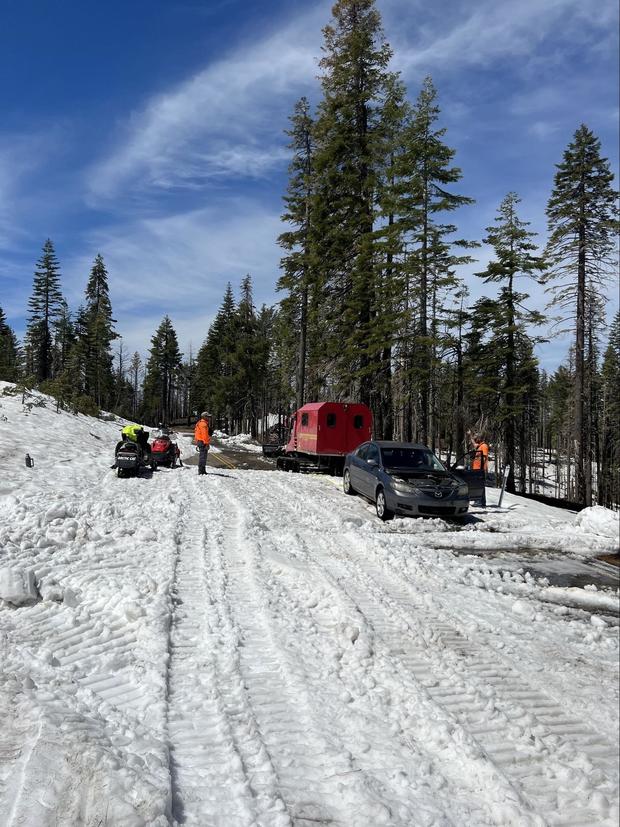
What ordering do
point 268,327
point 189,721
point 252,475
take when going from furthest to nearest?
point 268,327 < point 252,475 < point 189,721

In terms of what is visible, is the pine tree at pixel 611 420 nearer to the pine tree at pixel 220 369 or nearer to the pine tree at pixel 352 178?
the pine tree at pixel 352 178

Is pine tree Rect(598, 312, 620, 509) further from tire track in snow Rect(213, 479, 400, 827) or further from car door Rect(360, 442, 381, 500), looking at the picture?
tire track in snow Rect(213, 479, 400, 827)

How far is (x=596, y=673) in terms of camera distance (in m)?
3.38

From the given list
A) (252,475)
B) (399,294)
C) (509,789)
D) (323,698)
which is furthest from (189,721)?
(399,294)

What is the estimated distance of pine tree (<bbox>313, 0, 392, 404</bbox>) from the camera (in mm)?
20531

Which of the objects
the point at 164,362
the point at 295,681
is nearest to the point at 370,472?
the point at 295,681

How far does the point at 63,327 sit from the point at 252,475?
59605mm

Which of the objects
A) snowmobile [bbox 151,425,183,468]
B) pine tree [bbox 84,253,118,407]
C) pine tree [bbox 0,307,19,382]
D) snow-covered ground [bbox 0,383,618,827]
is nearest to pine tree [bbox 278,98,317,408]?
snowmobile [bbox 151,425,183,468]

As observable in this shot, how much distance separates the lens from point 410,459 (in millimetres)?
11742

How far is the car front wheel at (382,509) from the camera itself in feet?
34.7

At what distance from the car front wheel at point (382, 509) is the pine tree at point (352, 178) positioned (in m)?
9.57

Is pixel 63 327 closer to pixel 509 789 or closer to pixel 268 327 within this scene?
pixel 268 327

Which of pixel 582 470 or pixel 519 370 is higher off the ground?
pixel 519 370

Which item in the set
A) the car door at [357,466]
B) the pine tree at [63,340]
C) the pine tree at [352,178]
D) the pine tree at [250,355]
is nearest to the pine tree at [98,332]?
the pine tree at [63,340]
